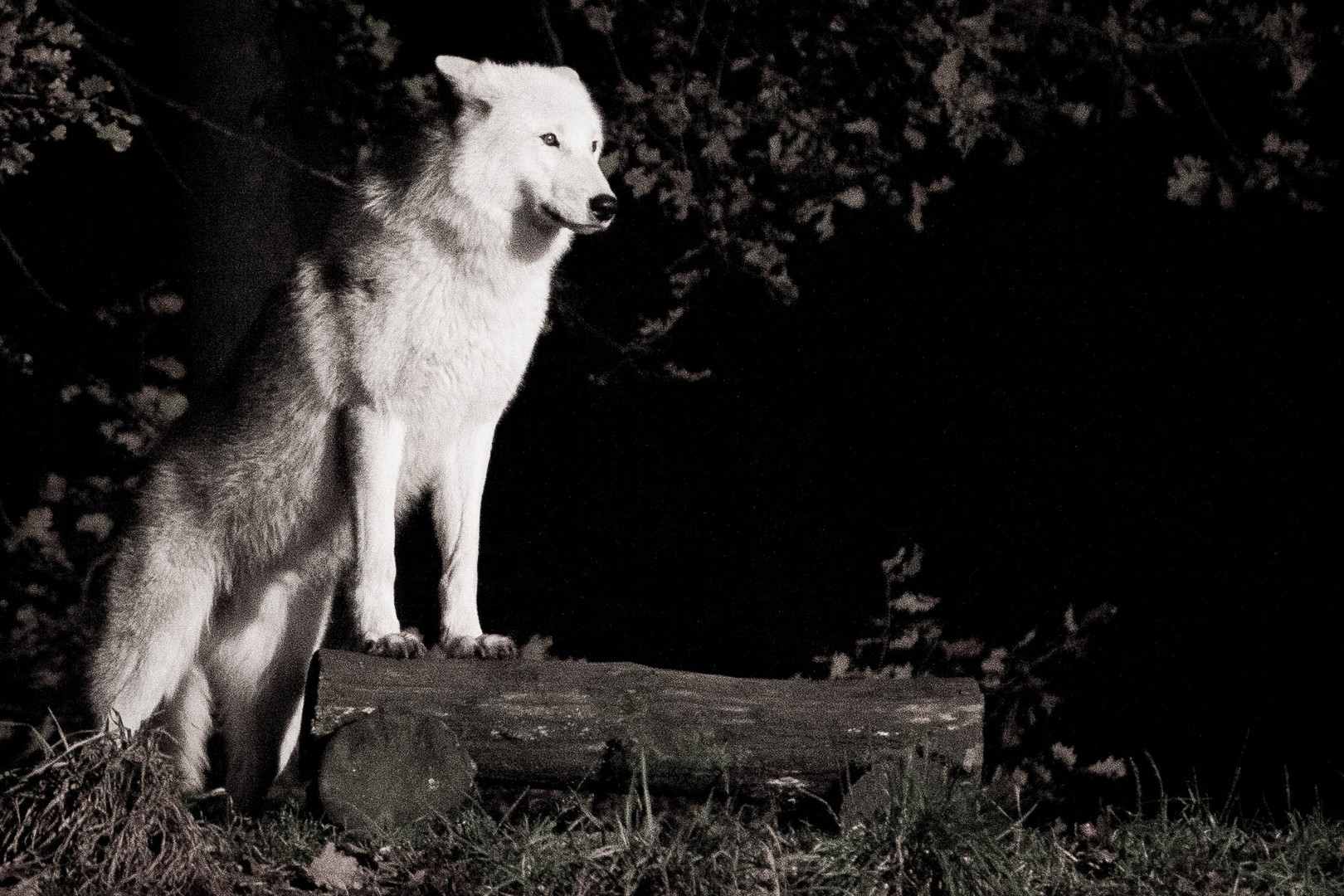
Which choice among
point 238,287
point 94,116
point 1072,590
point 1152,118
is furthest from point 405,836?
point 1152,118

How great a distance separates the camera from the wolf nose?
4.59 metres

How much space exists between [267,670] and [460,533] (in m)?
0.88

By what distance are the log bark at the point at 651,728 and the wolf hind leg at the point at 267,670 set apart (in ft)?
A: 3.70

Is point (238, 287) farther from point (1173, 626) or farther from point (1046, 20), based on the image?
point (1173, 626)

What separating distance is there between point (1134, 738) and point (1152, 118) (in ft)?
8.75

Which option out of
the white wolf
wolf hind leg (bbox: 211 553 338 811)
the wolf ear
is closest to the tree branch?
the white wolf

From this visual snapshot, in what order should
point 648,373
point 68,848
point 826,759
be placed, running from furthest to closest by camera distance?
point 648,373 → point 826,759 → point 68,848

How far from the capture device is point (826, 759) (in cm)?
413

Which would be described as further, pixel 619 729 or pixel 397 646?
pixel 397 646

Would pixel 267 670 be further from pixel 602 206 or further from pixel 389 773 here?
pixel 602 206

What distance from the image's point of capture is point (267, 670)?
17.4 feet

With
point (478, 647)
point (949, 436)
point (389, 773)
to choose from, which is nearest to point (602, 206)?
point (478, 647)

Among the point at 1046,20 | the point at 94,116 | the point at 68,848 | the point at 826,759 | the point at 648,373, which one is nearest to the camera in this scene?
the point at 68,848

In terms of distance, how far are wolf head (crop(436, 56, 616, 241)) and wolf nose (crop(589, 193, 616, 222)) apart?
0.06 meters
